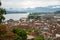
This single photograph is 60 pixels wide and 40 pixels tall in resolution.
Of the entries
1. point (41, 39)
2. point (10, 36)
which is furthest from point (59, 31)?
point (10, 36)

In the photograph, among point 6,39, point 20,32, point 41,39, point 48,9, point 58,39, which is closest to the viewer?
point 6,39

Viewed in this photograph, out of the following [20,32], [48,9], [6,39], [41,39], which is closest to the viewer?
[6,39]

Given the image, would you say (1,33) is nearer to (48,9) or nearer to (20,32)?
(20,32)

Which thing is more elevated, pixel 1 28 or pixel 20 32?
pixel 1 28

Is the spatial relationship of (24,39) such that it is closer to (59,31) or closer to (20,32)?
(20,32)

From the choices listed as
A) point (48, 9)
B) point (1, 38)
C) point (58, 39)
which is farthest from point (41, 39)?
point (48, 9)

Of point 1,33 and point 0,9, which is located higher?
point 0,9

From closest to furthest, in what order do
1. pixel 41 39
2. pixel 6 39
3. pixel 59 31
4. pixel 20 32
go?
pixel 6 39 < pixel 20 32 < pixel 41 39 < pixel 59 31

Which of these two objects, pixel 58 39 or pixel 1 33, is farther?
pixel 58 39

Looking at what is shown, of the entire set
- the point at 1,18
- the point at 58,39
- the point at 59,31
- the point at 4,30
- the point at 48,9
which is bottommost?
the point at 48,9

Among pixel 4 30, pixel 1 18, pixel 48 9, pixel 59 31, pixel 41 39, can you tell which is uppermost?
pixel 1 18
